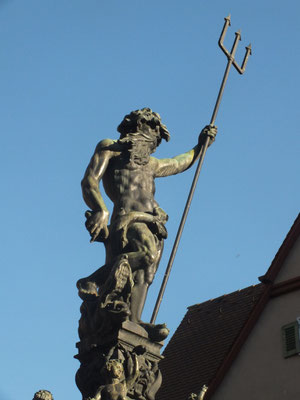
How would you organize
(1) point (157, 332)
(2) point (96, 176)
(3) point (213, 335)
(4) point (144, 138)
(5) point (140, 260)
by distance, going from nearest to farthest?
1. (1) point (157, 332)
2. (5) point (140, 260)
3. (2) point (96, 176)
4. (4) point (144, 138)
5. (3) point (213, 335)

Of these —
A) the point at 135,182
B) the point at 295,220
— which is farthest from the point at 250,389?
the point at 135,182

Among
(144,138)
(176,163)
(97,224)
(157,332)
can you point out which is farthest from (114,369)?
(176,163)

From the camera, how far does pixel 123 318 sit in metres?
6.14

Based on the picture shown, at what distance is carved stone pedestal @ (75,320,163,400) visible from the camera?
5954 millimetres

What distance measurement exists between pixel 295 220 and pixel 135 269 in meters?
9.41

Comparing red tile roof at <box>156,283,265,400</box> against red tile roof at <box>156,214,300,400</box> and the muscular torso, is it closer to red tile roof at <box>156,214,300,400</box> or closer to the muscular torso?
red tile roof at <box>156,214,300,400</box>

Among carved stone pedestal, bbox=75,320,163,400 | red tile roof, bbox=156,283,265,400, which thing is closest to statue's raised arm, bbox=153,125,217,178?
carved stone pedestal, bbox=75,320,163,400

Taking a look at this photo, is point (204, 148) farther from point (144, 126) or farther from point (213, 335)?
point (213, 335)

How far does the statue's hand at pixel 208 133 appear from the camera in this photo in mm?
7910

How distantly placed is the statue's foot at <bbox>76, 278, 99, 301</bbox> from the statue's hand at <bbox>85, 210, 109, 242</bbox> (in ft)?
1.16

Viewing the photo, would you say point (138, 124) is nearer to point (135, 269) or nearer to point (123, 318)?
point (135, 269)

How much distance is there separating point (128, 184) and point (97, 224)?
2.14ft

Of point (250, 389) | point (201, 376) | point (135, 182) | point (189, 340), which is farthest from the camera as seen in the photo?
point (189, 340)

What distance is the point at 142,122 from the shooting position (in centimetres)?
744
